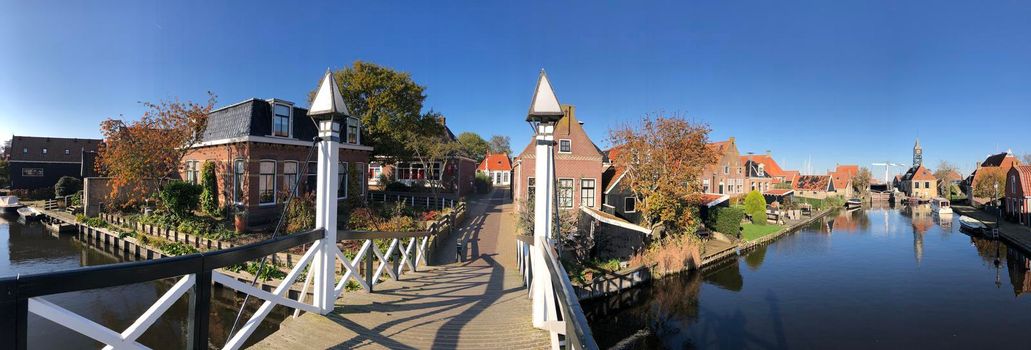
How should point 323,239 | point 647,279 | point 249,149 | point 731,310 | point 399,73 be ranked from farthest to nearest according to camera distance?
point 399,73 < point 249,149 < point 647,279 < point 731,310 < point 323,239

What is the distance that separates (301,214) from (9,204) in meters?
35.8

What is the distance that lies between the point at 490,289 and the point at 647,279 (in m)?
11.2

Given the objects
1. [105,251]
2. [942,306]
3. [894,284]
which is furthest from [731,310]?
A: [105,251]

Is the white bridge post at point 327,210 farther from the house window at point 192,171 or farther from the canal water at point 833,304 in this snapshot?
the house window at point 192,171

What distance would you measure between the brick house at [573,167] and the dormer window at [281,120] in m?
12.0

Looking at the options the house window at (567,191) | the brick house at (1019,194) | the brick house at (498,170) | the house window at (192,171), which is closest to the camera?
the house window at (192,171)

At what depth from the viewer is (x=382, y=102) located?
25.8 metres

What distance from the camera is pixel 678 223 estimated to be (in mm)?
19656

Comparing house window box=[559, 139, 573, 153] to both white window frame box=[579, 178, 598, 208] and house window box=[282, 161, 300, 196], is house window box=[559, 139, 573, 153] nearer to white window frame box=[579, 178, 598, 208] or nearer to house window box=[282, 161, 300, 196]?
white window frame box=[579, 178, 598, 208]

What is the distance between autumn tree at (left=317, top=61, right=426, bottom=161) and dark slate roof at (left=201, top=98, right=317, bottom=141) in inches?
180

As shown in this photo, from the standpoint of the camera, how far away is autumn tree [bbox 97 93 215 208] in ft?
63.8

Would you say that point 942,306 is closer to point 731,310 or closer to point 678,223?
point 731,310

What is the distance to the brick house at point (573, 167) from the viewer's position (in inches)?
883

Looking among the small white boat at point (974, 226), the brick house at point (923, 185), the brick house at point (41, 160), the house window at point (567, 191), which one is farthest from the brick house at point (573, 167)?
the brick house at point (923, 185)
